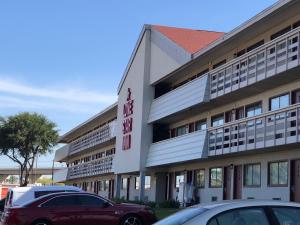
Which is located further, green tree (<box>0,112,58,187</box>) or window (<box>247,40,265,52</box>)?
green tree (<box>0,112,58,187</box>)

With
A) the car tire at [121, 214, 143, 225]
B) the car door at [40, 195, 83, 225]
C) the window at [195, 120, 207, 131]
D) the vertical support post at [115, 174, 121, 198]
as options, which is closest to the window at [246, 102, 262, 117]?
the window at [195, 120, 207, 131]

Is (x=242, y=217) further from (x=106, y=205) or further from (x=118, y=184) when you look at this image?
(x=118, y=184)

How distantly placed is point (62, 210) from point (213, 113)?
16.8 meters

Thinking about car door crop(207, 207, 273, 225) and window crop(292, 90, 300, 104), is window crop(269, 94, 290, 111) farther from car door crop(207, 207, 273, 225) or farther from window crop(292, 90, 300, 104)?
car door crop(207, 207, 273, 225)

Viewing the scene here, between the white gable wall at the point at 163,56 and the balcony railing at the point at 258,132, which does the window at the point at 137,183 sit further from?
the balcony railing at the point at 258,132

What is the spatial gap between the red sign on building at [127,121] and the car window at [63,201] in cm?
2583


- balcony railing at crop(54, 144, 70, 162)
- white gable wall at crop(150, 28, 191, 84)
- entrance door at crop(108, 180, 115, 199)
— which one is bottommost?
entrance door at crop(108, 180, 115, 199)

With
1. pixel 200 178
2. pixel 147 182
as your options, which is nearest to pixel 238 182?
pixel 200 178

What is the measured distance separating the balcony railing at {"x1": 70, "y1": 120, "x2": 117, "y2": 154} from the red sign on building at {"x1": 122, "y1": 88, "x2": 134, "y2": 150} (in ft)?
18.1

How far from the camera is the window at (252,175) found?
92.9 ft

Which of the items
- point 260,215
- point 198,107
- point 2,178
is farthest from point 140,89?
point 2,178

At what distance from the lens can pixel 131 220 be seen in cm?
1847

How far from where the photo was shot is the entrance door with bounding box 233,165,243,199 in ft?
97.9

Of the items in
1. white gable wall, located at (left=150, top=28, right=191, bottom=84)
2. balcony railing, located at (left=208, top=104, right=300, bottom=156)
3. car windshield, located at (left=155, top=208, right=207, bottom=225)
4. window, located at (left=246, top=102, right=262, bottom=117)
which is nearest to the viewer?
car windshield, located at (left=155, top=208, right=207, bottom=225)
